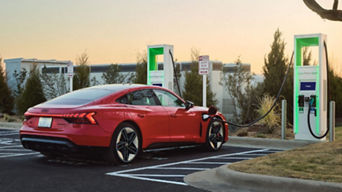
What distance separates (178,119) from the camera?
9984mm

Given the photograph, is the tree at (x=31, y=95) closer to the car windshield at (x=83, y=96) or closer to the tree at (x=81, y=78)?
the tree at (x=81, y=78)

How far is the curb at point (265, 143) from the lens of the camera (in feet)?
40.5

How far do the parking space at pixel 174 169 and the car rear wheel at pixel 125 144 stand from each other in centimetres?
Result: 53

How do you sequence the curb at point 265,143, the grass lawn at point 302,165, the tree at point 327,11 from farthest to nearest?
1. the curb at point 265,143
2. the tree at point 327,11
3. the grass lawn at point 302,165

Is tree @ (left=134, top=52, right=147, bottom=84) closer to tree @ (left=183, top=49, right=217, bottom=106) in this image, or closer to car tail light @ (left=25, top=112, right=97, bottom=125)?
tree @ (left=183, top=49, right=217, bottom=106)

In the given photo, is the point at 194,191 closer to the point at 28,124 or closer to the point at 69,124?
the point at 69,124

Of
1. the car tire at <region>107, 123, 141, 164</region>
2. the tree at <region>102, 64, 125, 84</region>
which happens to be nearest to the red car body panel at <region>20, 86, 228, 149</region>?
the car tire at <region>107, 123, 141, 164</region>

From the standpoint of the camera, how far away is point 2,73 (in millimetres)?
29234

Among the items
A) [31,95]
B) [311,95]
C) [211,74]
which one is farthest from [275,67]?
[31,95]

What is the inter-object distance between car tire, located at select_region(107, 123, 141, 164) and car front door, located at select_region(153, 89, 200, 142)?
3.60ft

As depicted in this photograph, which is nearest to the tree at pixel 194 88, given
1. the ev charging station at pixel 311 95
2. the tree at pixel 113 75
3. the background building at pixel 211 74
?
the background building at pixel 211 74

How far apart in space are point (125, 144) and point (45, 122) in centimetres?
146

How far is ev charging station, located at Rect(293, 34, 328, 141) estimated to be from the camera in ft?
40.6

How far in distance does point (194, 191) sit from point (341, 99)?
1869 cm
